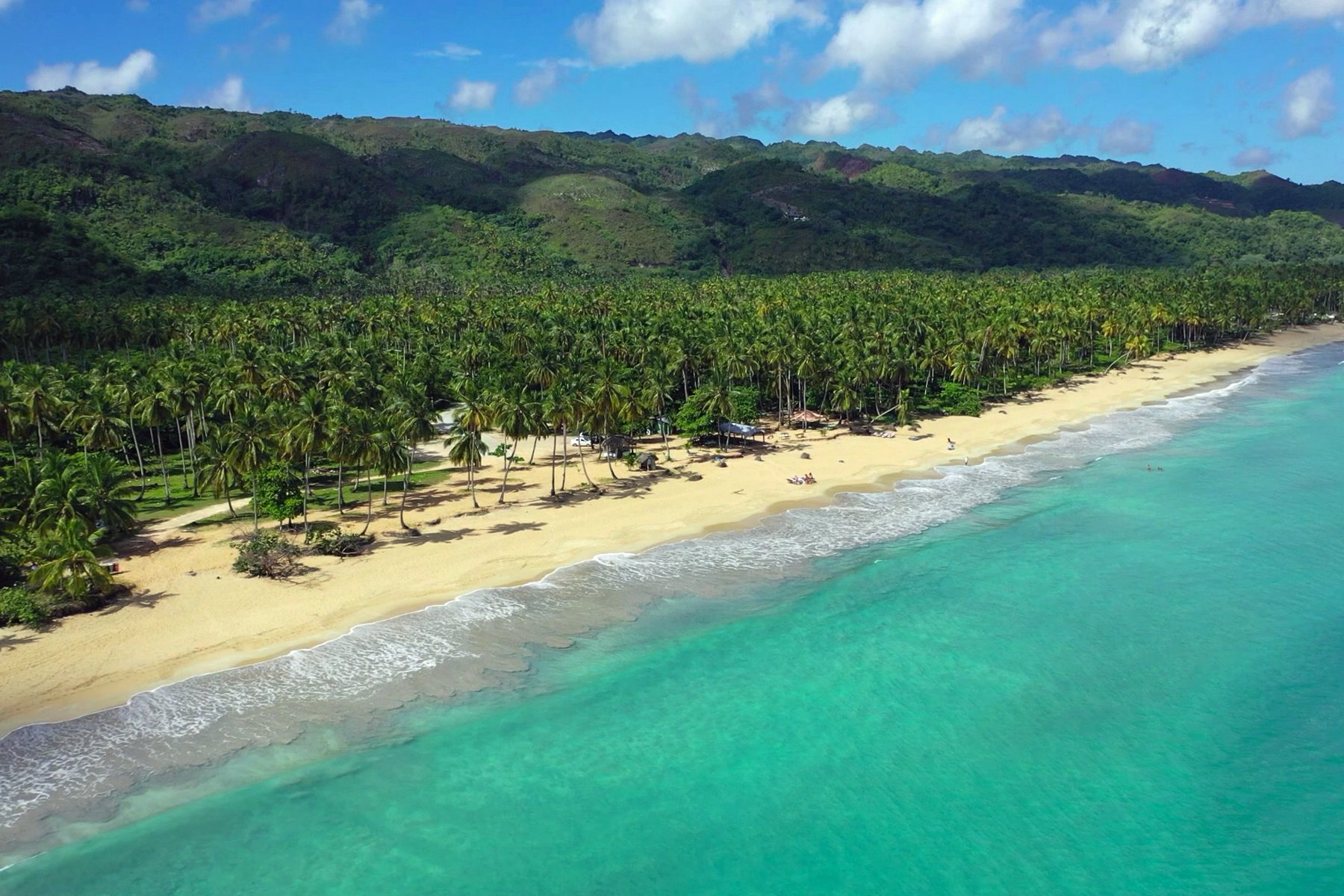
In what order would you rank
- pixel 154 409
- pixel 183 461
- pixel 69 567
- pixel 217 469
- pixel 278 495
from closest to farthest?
pixel 69 567 < pixel 217 469 < pixel 278 495 < pixel 154 409 < pixel 183 461

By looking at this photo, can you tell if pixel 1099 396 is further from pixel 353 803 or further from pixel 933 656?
pixel 353 803

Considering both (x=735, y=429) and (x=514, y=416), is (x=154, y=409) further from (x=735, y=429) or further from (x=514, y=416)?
(x=735, y=429)

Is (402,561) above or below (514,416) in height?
below

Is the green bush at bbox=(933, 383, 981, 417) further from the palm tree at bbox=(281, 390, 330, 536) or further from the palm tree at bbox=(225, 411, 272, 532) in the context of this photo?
the palm tree at bbox=(225, 411, 272, 532)

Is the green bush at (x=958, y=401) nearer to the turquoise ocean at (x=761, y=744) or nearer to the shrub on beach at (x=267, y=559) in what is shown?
the turquoise ocean at (x=761, y=744)

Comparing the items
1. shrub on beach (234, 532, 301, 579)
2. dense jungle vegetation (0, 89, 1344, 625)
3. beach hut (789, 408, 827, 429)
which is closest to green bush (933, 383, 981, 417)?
dense jungle vegetation (0, 89, 1344, 625)

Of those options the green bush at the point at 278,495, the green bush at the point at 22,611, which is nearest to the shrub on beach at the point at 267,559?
the green bush at the point at 278,495

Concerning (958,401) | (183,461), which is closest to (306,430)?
(183,461)

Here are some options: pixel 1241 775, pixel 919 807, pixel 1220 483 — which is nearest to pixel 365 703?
pixel 919 807
